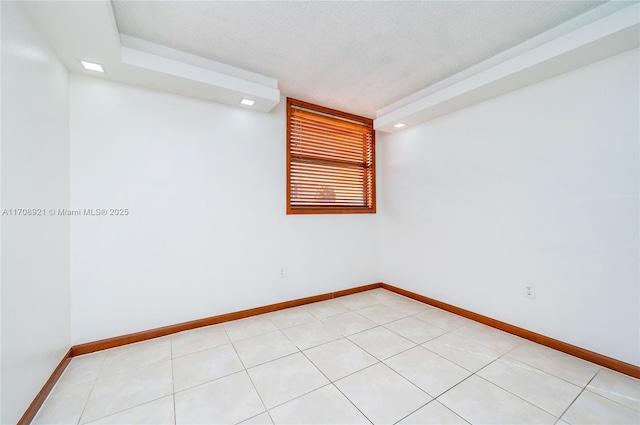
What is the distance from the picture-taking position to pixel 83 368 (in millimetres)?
1886

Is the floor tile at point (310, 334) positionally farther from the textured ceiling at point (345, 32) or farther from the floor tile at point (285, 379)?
the textured ceiling at point (345, 32)

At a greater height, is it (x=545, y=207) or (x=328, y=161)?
(x=328, y=161)

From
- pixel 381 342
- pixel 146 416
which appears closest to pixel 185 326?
pixel 146 416

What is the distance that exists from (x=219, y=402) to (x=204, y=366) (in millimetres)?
440

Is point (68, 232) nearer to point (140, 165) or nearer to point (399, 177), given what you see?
point (140, 165)

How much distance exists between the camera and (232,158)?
2756 mm

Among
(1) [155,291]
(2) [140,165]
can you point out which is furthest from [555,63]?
(1) [155,291]

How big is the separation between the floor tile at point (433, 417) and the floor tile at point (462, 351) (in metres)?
0.54

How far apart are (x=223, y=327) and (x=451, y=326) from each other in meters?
2.28

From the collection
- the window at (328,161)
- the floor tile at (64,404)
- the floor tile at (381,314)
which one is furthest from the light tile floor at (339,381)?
the window at (328,161)

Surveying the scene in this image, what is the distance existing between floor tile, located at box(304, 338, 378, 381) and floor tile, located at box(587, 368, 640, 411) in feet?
4.64

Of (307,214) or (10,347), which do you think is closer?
(10,347)

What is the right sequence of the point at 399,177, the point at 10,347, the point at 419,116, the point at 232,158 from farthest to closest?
the point at 399,177, the point at 419,116, the point at 232,158, the point at 10,347

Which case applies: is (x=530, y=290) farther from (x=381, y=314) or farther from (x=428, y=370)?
(x=381, y=314)
